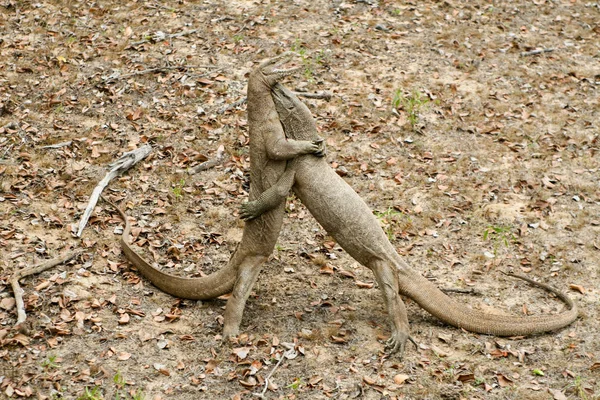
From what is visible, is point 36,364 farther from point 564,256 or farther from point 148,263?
point 564,256

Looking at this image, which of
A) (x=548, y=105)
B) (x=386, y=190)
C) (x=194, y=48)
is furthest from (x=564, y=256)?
(x=194, y=48)

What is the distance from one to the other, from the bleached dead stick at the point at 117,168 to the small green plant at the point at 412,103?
161 inches

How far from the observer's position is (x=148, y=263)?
813 cm

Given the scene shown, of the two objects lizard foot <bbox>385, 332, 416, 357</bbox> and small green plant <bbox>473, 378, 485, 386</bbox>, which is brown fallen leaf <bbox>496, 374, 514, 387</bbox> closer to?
small green plant <bbox>473, 378, 485, 386</bbox>

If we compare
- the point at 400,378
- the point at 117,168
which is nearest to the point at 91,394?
the point at 400,378

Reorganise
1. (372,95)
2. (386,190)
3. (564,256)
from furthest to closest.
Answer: (372,95) < (386,190) < (564,256)

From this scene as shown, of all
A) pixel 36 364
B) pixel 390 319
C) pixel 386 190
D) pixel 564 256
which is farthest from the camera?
pixel 386 190

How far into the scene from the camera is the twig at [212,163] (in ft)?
33.8

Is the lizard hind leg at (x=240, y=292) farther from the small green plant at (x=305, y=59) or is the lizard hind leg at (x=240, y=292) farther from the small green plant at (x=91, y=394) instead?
the small green plant at (x=305, y=59)

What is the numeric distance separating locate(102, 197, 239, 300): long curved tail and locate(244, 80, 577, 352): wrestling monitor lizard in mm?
775

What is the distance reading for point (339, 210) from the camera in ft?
24.0

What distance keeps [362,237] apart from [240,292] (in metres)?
1.38

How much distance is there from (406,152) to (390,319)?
13.6ft

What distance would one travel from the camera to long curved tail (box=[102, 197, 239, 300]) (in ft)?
25.3
